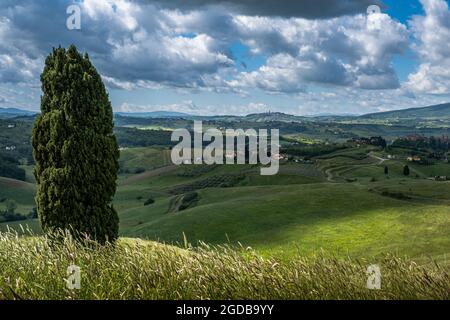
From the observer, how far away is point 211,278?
9789 millimetres

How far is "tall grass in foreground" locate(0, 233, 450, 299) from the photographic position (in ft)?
30.9

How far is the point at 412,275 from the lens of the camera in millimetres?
9812

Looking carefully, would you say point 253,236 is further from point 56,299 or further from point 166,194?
point 166,194

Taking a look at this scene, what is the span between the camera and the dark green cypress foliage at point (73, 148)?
79.2 ft

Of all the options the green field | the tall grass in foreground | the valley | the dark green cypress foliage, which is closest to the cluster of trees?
the green field

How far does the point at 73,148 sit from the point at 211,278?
16298 mm

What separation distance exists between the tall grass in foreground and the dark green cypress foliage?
13137 millimetres

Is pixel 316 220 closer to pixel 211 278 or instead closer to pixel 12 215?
pixel 211 278

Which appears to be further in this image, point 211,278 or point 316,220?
point 316,220

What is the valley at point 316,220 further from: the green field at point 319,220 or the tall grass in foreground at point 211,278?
the tall grass in foreground at point 211,278

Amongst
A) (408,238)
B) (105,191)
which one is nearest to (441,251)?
(408,238)

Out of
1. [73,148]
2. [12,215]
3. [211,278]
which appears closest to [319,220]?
[73,148]

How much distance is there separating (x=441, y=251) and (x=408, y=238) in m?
12.6

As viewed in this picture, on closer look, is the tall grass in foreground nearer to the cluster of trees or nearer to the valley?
the valley
